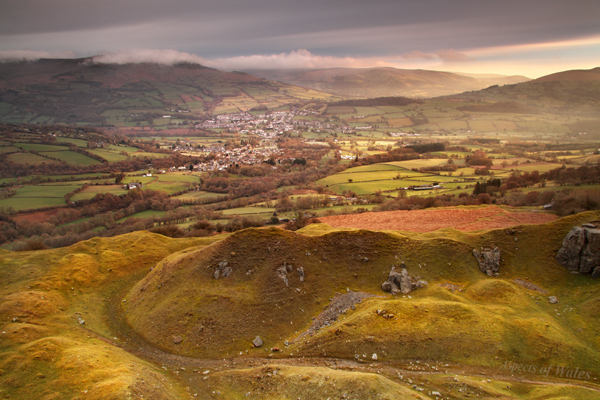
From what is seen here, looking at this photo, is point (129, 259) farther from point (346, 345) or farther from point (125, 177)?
point (125, 177)

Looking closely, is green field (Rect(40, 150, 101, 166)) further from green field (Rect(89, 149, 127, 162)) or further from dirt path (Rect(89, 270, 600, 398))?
dirt path (Rect(89, 270, 600, 398))

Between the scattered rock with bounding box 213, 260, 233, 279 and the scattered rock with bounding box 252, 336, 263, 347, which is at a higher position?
the scattered rock with bounding box 213, 260, 233, 279

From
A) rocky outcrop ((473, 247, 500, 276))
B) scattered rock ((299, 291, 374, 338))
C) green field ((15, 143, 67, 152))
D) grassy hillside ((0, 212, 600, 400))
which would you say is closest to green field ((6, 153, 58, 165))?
green field ((15, 143, 67, 152))

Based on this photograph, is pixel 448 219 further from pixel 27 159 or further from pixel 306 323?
pixel 27 159

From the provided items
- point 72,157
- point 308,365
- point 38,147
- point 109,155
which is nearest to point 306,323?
point 308,365

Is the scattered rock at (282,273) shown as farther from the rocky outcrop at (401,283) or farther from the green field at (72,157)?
the green field at (72,157)

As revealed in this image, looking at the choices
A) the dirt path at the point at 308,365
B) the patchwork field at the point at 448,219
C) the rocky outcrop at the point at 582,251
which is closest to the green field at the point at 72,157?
the patchwork field at the point at 448,219

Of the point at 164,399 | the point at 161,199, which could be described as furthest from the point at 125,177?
the point at 164,399
